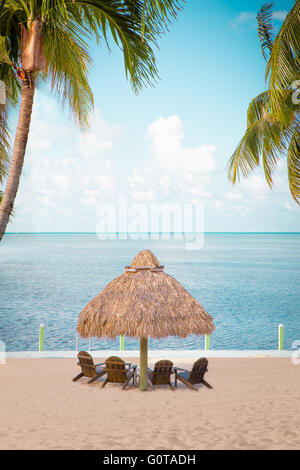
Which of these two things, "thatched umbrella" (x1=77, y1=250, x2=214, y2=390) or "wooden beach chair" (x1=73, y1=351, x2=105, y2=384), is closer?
"thatched umbrella" (x1=77, y1=250, x2=214, y2=390)

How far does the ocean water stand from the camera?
103ft

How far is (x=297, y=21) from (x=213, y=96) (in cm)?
9169

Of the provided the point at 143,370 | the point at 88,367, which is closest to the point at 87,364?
the point at 88,367

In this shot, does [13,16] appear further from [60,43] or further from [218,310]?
[218,310]

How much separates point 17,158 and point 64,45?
2225 millimetres

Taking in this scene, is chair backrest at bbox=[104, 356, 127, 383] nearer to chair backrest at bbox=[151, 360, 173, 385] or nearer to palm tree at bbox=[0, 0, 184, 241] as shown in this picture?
chair backrest at bbox=[151, 360, 173, 385]

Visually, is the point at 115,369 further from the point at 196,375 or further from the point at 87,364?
the point at 196,375

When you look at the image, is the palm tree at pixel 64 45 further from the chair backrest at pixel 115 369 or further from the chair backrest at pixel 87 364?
the chair backrest at pixel 115 369

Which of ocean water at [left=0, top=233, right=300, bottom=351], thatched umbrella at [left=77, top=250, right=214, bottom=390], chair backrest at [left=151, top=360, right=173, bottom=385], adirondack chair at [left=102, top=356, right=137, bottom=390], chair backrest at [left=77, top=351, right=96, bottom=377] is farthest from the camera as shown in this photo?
ocean water at [left=0, top=233, right=300, bottom=351]

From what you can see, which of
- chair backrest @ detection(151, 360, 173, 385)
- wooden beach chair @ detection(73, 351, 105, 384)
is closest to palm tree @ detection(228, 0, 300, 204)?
chair backrest @ detection(151, 360, 173, 385)

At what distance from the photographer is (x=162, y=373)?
28.6 feet

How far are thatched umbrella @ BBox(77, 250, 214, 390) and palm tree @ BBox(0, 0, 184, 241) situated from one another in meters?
2.23
